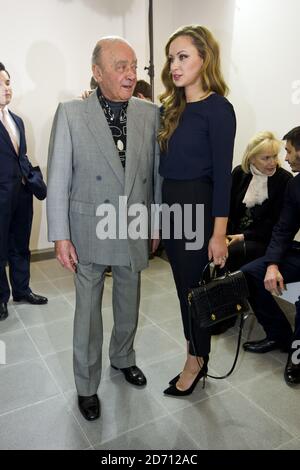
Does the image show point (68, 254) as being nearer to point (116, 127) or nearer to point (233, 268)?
point (116, 127)

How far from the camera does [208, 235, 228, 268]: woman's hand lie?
4.99ft

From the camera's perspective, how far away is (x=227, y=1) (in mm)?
3037

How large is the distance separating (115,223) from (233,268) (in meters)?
1.12

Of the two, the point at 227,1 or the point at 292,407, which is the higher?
the point at 227,1

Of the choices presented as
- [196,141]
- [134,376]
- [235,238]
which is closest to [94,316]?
[134,376]

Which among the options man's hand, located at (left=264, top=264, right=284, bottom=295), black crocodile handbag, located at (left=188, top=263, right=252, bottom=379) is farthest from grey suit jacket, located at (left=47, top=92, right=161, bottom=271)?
man's hand, located at (left=264, top=264, right=284, bottom=295)

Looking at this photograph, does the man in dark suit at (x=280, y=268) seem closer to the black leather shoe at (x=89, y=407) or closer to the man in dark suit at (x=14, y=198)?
the black leather shoe at (x=89, y=407)

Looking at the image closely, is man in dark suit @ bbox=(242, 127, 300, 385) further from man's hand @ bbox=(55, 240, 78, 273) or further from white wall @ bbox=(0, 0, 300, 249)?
man's hand @ bbox=(55, 240, 78, 273)

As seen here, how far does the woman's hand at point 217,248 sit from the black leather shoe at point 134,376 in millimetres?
732

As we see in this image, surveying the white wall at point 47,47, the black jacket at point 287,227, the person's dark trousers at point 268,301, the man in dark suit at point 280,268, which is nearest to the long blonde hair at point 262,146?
the man in dark suit at point 280,268

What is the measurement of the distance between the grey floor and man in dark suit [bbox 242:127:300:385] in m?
0.10

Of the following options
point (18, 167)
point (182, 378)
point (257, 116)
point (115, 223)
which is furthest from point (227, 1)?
point (182, 378)

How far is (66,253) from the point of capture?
1517 millimetres

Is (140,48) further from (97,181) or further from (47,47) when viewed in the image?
(97,181)
